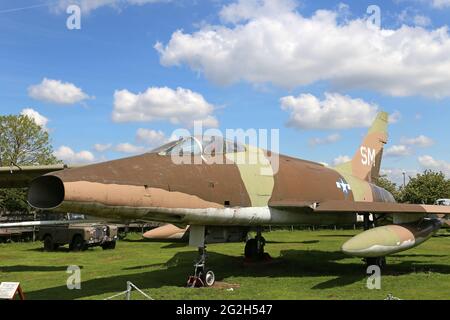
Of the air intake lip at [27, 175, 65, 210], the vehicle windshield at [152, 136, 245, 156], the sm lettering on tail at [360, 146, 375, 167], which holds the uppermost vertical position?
the sm lettering on tail at [360, 146, 375, 167]

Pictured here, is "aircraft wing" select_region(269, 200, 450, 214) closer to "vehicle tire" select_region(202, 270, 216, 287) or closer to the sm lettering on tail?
"vehicle tire" select_region(202, 270, 216, 287)

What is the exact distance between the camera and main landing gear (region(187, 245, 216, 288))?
934 cm

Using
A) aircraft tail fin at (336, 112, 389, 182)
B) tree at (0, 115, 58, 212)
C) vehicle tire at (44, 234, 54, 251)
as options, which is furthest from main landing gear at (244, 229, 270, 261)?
tree at (0, 115, 58, 212)

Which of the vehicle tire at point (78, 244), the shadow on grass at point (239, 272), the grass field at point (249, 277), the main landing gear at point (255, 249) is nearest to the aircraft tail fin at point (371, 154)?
the grass field at point (249, 277)

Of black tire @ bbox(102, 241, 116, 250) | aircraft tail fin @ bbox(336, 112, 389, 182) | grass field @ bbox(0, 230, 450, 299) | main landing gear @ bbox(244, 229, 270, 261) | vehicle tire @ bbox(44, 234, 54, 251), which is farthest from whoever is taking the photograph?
black tire @ bbox(102, 241, 116, 250)

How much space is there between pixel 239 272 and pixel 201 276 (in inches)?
119

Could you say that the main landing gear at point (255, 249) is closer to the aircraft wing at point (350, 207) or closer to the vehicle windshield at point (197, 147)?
the aircraft wing at point (350, 207)

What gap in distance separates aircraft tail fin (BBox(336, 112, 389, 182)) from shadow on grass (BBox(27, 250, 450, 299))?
3206 millimetres

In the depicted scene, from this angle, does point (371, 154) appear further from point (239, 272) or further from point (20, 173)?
point (20, 173)

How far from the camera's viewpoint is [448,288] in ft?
30.6

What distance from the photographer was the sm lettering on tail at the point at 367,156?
17.5m
